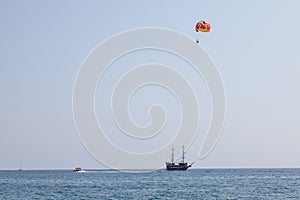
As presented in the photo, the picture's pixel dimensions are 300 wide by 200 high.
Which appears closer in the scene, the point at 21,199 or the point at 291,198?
the point at 291,198

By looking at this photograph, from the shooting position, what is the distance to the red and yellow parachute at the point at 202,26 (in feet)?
240

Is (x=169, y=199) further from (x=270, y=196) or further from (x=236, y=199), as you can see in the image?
(x=270, y=196)

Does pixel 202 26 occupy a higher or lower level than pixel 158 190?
higher

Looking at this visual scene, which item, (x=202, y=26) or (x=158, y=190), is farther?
(x=158, y=190)

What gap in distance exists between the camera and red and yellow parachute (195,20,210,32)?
73.3 meters

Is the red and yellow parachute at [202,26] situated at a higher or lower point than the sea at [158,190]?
higher

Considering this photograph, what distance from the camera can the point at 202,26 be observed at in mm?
74000

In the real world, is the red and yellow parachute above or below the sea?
above

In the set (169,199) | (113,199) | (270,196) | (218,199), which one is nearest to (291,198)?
(270,196)

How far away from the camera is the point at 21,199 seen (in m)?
75.6

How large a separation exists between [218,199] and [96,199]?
17.6 meters

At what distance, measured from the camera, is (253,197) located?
238 feet

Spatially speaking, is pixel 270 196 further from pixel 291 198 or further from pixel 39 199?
pixel 39 199

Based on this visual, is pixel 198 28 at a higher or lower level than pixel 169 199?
higher
